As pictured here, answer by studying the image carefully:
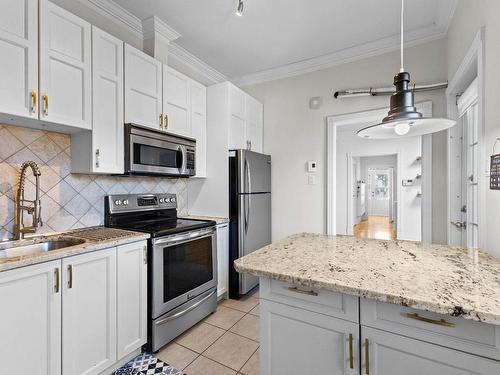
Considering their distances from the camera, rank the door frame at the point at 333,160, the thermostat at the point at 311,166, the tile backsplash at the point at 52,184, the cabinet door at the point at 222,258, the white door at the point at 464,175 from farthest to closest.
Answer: the thermostat at the point at 311,166 → the cabinet door at the point at 222,258 → the door frame at the point at 333,160 → the white door at the point at 464,175 → the tile backsplash at the point at 52,184

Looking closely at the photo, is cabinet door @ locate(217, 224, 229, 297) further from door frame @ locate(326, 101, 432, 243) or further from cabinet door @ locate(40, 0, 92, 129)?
cabinet door @ locate(40, 0, 92, 129)

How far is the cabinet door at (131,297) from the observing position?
5.73ft

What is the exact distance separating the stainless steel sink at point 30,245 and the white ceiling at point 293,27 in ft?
6.66

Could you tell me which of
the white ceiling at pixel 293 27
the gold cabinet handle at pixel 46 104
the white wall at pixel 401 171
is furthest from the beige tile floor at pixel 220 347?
the white wall at pixel 401 171

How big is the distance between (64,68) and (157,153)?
899 millimetres

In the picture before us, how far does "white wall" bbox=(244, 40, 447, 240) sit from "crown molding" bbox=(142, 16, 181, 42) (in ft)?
4.71

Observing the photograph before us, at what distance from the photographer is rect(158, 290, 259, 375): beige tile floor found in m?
1.82

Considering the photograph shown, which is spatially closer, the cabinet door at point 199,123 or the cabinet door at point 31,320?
the cabinet door at point 31,320

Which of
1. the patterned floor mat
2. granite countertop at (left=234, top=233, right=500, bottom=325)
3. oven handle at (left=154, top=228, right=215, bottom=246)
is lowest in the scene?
the patterned floor mat

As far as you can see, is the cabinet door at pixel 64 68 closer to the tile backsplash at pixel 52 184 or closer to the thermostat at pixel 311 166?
the tile backsplash at pixel 52 184

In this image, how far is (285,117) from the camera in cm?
351

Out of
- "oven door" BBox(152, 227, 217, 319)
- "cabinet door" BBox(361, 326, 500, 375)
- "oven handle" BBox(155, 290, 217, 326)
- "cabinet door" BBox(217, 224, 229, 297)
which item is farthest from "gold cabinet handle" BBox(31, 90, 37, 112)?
"cabinet door" BBox(361, 326, 500, 375)

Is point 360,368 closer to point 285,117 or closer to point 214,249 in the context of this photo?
point 214,249

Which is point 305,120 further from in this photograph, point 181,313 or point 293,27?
point 181,313
